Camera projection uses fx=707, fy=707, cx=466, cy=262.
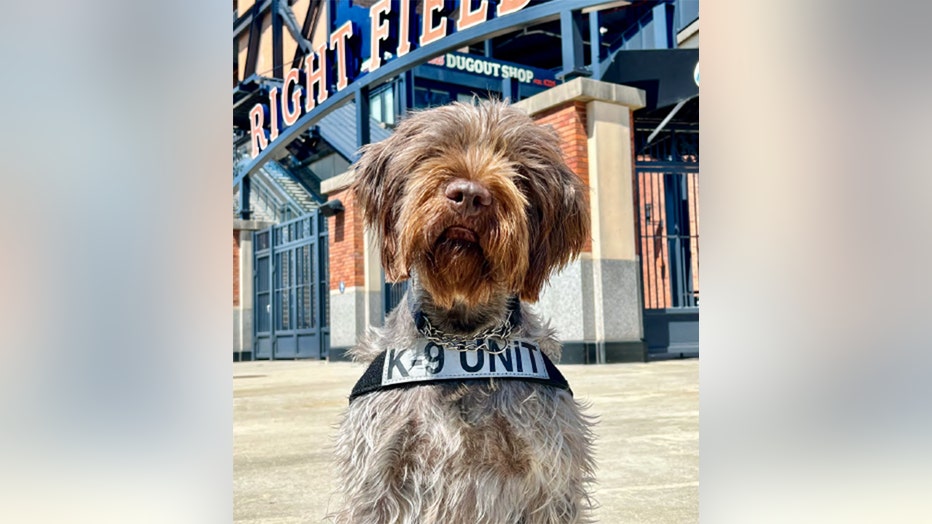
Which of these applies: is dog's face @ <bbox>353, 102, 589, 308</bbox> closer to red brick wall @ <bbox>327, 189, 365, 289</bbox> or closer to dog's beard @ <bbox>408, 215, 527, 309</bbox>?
dog's beard @ <bbox>408, 215, 527, 309</bbox>

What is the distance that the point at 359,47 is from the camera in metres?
12.5

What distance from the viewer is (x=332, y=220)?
13312 mm

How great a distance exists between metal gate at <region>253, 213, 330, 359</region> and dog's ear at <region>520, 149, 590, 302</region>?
12428 millimetres

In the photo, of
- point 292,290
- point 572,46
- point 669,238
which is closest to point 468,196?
point 572,46

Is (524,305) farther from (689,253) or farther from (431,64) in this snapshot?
(431,64)

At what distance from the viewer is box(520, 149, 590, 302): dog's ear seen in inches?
85.3

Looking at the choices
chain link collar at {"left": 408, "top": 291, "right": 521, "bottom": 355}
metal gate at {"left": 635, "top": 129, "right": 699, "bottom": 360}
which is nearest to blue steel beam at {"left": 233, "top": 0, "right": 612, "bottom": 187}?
metal gate at {"left": 635, "top": 129, "right": 699, "bottom": 360}

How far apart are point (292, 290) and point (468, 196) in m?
14.1

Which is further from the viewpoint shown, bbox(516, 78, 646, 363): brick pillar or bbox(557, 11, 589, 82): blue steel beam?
bbox(557, 11, 589, 82): blue steel beam

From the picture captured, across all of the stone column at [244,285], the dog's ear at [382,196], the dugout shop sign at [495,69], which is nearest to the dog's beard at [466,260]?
the dog's ear at [382,196]

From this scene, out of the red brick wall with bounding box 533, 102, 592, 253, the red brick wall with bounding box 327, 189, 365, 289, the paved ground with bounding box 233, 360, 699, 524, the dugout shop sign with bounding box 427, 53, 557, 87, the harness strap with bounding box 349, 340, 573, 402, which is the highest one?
the dugout shop sign with bounding box 427, 53, 557, 87

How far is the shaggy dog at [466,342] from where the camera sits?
6.62ft
